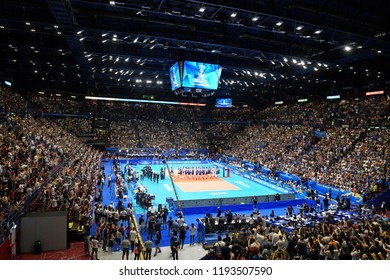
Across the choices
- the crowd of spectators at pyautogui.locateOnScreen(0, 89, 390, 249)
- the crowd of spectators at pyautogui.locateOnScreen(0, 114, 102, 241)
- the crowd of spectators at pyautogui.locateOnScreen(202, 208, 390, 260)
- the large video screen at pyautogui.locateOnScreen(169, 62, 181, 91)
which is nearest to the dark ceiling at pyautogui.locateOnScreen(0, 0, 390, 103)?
the large video screen at pyautogui.locateOnScreen(169, 62, 181, 91)

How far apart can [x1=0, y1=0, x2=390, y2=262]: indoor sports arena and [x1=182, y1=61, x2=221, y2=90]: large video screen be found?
9 cm

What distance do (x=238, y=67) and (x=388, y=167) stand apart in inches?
619

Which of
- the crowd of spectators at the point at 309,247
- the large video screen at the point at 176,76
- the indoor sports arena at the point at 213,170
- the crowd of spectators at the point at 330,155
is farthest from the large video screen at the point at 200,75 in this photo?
the crowd of spectators at the point at 309,247

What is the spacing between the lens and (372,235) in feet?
36.0

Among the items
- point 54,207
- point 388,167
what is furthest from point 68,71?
point 388,167

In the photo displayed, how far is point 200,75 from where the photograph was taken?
2283 cm

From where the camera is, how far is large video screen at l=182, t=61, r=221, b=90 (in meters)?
22.2

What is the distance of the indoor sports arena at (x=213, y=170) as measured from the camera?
1220cm

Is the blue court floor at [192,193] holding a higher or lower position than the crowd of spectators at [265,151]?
lower

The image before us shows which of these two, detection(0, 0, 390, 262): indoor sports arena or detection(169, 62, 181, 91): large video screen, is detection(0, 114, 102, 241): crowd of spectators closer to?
detection(0, 0, 390, 262): indoor sports arena

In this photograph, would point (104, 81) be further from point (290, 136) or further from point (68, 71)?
point (290, 136)

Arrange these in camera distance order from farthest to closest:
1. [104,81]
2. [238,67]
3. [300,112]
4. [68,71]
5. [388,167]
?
[300,112], [104,81], [68,71], [238,67], [388,167]

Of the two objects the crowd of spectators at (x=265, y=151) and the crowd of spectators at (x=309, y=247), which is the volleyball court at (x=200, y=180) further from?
the crowd of spectators at (x=309, y=247)

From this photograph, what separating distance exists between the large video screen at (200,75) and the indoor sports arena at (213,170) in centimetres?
9
